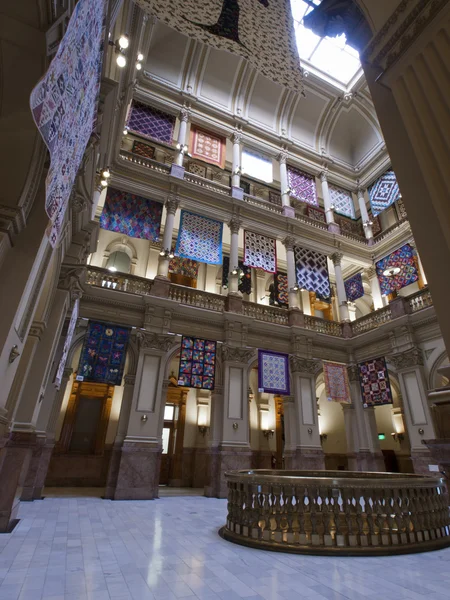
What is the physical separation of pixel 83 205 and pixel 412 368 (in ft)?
39.0

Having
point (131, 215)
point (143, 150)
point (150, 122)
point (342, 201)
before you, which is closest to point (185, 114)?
point (150, 122)

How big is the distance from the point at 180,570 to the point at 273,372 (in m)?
9.35

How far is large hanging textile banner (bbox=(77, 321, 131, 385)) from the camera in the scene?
34.8ft

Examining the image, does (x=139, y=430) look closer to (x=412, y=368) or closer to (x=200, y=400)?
(x=200, y=400)

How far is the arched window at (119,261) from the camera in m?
15.5

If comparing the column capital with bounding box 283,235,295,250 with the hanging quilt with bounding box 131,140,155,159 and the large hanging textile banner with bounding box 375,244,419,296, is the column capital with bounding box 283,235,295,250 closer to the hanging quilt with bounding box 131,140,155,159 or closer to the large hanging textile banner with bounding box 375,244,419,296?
the large hanging textile banner with bounding box 375,244,419,296

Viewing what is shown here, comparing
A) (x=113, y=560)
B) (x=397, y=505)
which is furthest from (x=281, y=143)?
(x=113, y=560)

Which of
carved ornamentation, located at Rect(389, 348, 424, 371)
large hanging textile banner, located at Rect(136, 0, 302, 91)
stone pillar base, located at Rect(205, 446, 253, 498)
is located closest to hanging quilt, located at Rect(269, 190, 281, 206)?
carved ornamentation, located at Rect(389, 348, 424, 371)

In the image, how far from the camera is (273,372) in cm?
1284

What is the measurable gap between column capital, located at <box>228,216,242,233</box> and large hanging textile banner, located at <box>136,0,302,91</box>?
792cm

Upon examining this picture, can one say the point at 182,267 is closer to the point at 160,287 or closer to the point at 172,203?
the point at 160,287

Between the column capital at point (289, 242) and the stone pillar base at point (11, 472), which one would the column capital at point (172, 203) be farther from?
the stone pillar base at point (11, 472)

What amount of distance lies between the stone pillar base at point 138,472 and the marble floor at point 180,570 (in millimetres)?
3929

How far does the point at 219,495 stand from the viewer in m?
10.6
